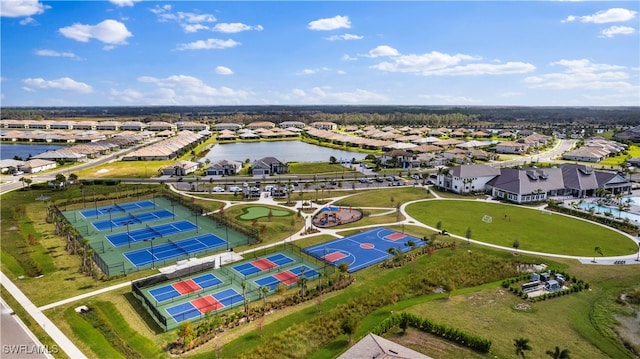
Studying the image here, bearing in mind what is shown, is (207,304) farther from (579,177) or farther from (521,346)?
(579,177)

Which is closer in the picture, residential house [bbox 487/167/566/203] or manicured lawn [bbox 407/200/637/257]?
manicured lawn [bbox 407/200/637/257]

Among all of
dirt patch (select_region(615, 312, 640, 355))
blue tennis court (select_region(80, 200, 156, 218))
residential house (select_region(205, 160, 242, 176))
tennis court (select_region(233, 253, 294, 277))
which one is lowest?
dirt patch (select_region(615, 312, 640, 355))

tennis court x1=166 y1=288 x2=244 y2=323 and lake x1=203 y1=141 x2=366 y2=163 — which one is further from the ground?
lake x1=203 y1=141 x2=366 y2=163

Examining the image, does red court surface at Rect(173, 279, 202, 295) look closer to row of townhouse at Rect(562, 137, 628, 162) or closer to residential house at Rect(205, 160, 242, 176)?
residential house at Rect(205, 160, 242, 176)

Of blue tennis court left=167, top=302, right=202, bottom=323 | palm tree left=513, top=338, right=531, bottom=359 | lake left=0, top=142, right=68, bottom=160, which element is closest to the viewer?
palm tree left=513, top=338, right=531, bottom=359

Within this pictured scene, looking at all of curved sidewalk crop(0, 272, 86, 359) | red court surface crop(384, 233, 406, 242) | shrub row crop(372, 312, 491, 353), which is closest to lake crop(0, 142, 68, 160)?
curved sidewalk crop(0, 272, 86, 359)

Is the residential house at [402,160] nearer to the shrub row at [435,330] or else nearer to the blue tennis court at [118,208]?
the blue tennis court at [118,208]

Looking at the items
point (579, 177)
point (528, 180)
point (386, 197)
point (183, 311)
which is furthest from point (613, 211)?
point (183, 311)

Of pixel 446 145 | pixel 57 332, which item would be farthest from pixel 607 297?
pixel 446 145
